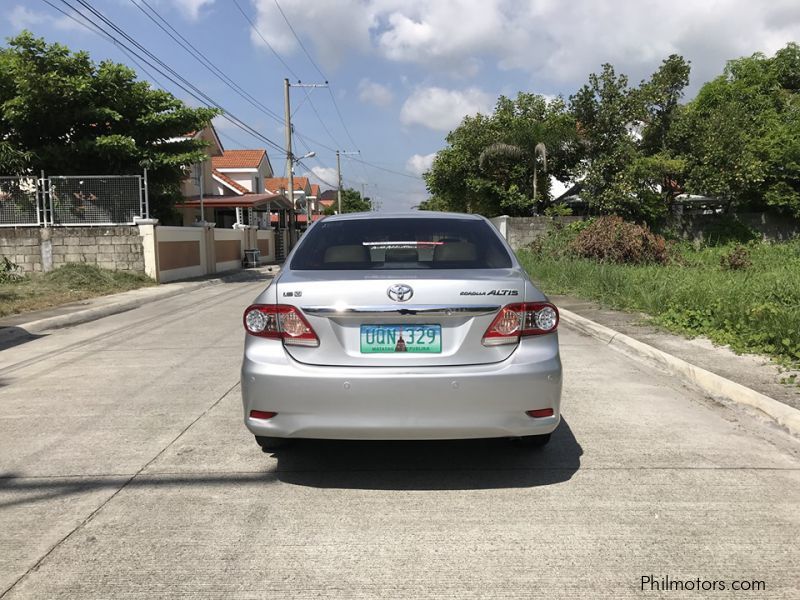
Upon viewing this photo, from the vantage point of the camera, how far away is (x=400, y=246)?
474 centimetres

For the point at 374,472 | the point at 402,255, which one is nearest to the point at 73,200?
the point at 402,255

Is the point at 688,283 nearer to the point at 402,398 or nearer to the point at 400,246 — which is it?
the point at 400,246

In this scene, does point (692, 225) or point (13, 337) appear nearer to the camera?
point (13, 337)

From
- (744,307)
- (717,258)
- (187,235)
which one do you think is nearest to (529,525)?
(744,307)

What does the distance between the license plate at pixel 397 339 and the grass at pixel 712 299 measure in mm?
4620

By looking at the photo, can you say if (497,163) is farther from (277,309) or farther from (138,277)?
(277,309)

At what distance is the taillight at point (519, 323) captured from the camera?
12.2 feet

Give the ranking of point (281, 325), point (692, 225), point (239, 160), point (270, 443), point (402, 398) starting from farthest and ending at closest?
1. point (239, 160)
2. point (692, 225)
3. point (270, 443)
4. point (281, 325)
5. point (402, 398)

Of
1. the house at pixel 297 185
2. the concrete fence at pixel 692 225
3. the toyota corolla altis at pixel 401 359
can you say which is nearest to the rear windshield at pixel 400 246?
the toyota corolla altis at pixel 401 359

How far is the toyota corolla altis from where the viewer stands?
3.62m

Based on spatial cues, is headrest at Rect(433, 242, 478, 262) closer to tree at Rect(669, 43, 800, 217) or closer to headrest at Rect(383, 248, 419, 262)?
headrest at Rect(383, 248, 419, 262)

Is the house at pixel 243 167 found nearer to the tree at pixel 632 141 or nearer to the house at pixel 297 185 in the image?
the house at pixel 297 185

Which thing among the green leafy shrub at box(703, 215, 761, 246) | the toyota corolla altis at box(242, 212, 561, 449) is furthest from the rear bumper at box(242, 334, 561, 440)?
the green leafy shrub at box(703, 215, 761, 246)

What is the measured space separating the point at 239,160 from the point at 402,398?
48.7 meters
